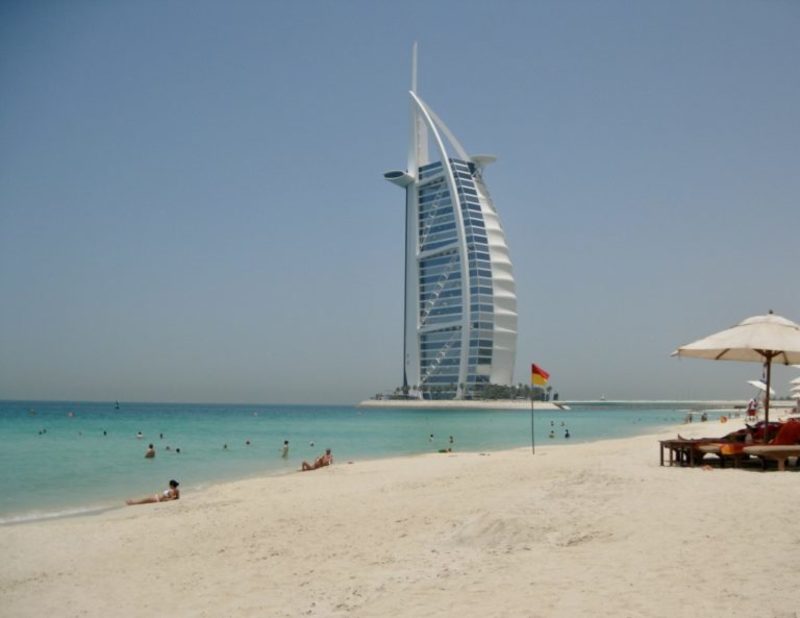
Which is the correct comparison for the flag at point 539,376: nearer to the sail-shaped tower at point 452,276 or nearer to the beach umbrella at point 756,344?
the beach umbrella at point 756,344

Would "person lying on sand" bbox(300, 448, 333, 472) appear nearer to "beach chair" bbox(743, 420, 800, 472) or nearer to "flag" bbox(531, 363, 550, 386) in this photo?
"flag" bbox(531, 363, 550, 386)

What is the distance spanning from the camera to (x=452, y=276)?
327 feet

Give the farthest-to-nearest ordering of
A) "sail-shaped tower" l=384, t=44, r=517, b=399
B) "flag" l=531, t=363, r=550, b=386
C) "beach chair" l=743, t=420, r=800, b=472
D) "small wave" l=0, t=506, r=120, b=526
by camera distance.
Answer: "sail-shaped tower" l=384, t=44, r=517, b=399 → "flag" l=531, t=363, r=550, b=386 → "small wave" l=0, t=506, r=120, b=526 → "beach chair" l=743, t=420, r=800, b=472

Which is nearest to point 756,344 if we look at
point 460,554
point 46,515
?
point 460,554

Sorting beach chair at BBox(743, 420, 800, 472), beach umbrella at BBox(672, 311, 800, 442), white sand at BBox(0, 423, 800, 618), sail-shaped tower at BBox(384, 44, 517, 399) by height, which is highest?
sail-shaped tower at BBox(384, 44, 517, 399)

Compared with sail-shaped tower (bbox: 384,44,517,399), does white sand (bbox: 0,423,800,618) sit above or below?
below

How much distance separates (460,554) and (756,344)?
6908 mm

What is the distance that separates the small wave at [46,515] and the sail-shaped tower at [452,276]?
271 feet

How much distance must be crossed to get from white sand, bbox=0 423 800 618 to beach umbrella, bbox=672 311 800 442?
6.69 ft

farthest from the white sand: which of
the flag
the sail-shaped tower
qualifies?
the sail-shaped tower

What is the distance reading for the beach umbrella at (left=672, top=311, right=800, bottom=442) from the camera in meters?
11.3

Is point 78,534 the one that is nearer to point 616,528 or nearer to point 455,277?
point 616,528

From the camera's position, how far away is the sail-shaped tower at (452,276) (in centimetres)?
9662

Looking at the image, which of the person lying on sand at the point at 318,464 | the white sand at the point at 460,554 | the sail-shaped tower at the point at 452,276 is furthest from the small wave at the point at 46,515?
the sail-shaped tower at the point at 452,276
